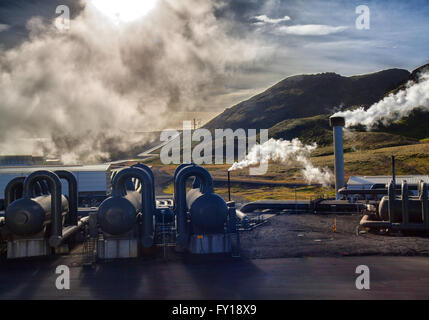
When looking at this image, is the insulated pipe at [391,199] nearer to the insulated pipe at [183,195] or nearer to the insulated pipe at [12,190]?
the insulated pipe at [183,195]

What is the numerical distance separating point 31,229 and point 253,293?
15337mm

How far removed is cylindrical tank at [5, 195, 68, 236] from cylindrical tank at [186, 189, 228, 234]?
9.81m

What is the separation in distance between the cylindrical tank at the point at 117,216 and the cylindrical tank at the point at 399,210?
19652 millimetres

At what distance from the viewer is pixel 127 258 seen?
23.8 m

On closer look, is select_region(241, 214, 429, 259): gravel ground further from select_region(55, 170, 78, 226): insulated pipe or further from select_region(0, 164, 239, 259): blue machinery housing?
select_region(55, 170, 78, 226): insulated pipe

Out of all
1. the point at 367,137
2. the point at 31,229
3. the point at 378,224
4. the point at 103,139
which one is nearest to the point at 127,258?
the point at 31,229

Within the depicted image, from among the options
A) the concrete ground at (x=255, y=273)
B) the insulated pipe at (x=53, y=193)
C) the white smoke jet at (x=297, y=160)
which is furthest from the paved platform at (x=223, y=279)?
the white smoke jet at (x=297, y=160)

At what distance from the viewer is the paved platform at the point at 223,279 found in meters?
16.9

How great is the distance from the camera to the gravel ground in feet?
→ 78.6

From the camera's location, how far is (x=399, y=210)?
29359 mm

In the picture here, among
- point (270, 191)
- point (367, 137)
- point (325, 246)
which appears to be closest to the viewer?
point (325, 246)
